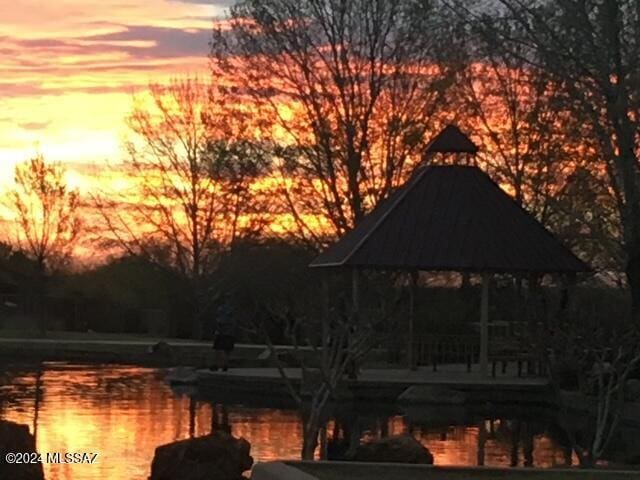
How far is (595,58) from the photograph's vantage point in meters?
23.2

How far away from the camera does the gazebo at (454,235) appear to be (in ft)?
96.6

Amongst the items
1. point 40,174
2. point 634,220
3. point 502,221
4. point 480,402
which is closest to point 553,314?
point 634,220

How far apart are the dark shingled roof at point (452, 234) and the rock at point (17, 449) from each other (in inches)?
572

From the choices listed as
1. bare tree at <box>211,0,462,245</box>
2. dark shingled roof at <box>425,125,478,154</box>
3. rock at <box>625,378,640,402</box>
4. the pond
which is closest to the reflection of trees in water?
the pond

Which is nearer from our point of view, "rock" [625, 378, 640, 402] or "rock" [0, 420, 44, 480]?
"rock" [0, 420, 44, 480]

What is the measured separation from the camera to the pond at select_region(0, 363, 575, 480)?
18.5 m

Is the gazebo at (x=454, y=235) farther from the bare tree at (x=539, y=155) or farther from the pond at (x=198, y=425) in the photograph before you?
the pond at (x=198, y=425)

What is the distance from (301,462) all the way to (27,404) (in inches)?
472

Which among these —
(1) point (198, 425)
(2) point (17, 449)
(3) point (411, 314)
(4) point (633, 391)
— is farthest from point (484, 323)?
(2) point (17, 449)

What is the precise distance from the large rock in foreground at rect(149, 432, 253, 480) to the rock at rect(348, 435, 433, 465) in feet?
5.18

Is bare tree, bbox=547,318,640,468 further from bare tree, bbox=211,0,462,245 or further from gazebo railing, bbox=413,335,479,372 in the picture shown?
bare tree, bbox=211,0,462,245

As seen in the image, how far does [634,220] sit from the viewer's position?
25.3 meters

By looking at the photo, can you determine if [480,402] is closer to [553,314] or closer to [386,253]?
[386,253]

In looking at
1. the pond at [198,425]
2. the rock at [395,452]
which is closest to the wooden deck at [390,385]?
the pond at [198,425]
